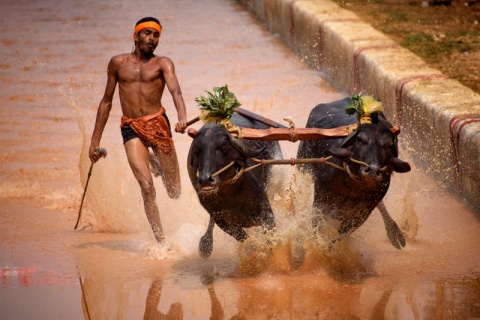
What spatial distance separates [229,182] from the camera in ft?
24.7

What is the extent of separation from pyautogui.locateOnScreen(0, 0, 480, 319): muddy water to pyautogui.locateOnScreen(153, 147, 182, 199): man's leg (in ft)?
1.20

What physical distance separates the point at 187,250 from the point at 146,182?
2.11 feet

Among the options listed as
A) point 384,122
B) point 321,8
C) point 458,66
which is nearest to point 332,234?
point 384,122

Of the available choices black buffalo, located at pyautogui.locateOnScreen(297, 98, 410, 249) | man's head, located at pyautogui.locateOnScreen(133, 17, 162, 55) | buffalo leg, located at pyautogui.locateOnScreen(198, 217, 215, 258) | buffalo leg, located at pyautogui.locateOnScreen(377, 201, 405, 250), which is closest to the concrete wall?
buffalo leg, located at pyautogui.locateOnScreen(377, 201, 405, 250)

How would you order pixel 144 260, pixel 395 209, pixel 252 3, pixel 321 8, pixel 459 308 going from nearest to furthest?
pixel 459 308, pixel 144 260, pixel 395 209, pixel 321 8, pixel 252 3

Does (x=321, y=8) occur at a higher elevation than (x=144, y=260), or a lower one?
lower

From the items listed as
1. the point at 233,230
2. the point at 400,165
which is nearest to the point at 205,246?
the point at 233,230

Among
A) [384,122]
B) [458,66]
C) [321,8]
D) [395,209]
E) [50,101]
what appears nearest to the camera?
[384,122]

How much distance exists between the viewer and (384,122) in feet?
26.0

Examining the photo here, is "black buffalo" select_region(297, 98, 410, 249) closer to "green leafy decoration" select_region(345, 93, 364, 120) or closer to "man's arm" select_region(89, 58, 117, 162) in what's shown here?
"green leafy decoration" select_region(345, 93, 364, 120)

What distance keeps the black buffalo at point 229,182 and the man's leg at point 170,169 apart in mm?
634

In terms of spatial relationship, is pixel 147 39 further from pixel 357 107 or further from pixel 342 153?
pixel 342 153

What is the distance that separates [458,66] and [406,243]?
15.3 ft

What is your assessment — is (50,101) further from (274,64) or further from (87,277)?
(87,277)
